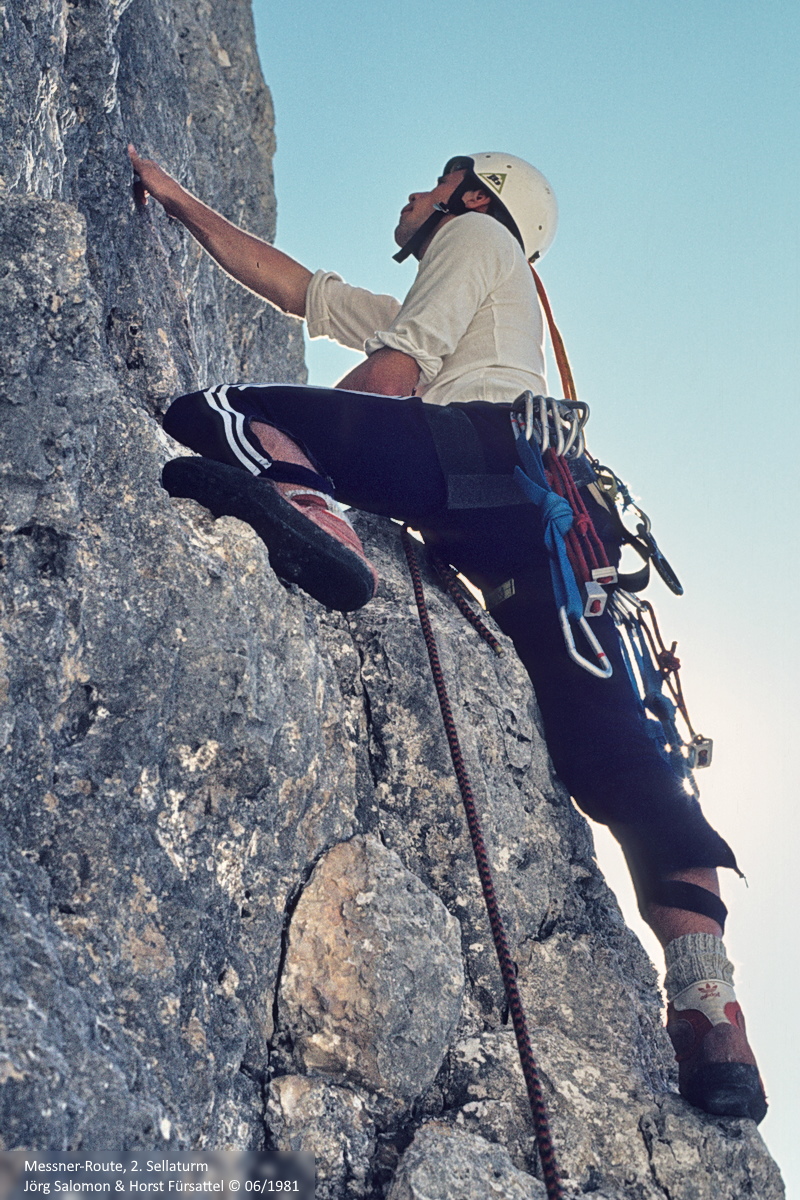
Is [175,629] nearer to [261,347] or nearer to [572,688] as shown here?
[572,688]

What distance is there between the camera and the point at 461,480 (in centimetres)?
372

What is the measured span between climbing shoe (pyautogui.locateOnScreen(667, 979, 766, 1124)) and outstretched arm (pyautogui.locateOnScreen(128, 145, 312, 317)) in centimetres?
354

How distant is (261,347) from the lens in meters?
7.54

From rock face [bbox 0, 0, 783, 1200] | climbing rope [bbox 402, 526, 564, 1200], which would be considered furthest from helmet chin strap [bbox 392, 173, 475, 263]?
climbing rope [bbox 402, 526, 564, 1200]

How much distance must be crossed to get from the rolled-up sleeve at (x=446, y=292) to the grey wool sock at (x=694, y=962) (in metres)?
2.29

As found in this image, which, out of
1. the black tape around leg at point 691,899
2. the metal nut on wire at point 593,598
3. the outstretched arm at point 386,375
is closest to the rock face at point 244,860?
the black tape around leg at point 691,899

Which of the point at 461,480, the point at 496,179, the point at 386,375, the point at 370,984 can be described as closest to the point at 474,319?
the point at 386,375

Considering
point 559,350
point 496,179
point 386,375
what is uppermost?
point 496,179

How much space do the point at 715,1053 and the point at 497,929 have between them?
2.44ft

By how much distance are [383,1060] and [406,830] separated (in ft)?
2.60

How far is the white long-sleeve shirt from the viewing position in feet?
12.8

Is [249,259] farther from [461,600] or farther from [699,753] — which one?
[699,753]

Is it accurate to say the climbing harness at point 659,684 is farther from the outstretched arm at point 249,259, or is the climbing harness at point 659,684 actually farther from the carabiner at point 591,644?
the outstretched arm at point 249,259

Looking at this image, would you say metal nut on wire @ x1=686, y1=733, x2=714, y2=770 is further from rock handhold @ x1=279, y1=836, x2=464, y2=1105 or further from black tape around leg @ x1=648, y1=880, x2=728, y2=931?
rock handhold @ x1=279, y1=836, x2=464, y2=1105
